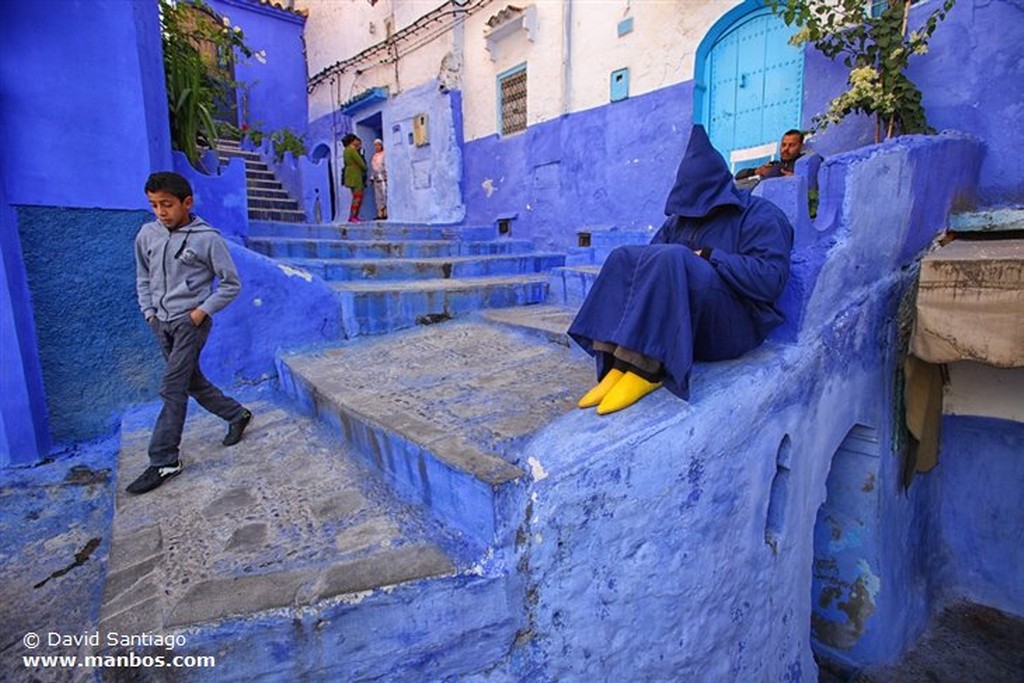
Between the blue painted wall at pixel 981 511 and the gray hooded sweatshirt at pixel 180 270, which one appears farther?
the blue painted wall at pixel 981 511

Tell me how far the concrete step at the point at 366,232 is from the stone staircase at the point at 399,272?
0.5 inches

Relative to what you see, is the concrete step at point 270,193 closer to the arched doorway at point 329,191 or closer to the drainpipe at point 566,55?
the arched doorway at point 329,191

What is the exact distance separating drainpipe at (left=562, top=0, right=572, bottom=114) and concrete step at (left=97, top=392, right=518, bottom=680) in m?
6.57

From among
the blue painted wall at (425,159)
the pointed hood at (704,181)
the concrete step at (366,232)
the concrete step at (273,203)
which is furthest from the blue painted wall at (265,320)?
the concrete step at (273,203)

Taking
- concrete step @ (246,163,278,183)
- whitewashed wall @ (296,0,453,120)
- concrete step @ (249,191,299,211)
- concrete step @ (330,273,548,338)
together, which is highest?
whitewashed wall @ (296,0,453,120)

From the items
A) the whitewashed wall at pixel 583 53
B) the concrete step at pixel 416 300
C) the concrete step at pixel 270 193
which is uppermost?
the whitewashed wall at pixel 583 53

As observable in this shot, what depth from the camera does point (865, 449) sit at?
13.5ft

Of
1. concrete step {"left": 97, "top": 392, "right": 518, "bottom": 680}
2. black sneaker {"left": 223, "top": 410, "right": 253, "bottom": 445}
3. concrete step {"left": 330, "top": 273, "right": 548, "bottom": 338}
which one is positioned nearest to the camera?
concrete step {"left": 97, "top": 392, "right": 518, "bottom": 680}

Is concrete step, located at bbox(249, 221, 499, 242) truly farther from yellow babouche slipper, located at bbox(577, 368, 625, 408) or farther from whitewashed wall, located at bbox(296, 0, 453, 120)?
yellow babouche slipper, located at bbox(577, 368, 625, 408)

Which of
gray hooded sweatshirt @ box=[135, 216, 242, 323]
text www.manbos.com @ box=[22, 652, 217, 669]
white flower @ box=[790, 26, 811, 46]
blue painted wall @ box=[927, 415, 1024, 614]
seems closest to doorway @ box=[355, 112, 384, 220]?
white flower @ box=[790, 26, 811, 46]

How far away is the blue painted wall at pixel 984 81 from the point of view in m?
4.06

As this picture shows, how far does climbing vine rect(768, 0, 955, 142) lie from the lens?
13.9ft

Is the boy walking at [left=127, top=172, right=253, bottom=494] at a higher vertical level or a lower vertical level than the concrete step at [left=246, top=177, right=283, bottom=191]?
lower

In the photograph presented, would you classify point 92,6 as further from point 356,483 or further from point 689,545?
point 689,545
